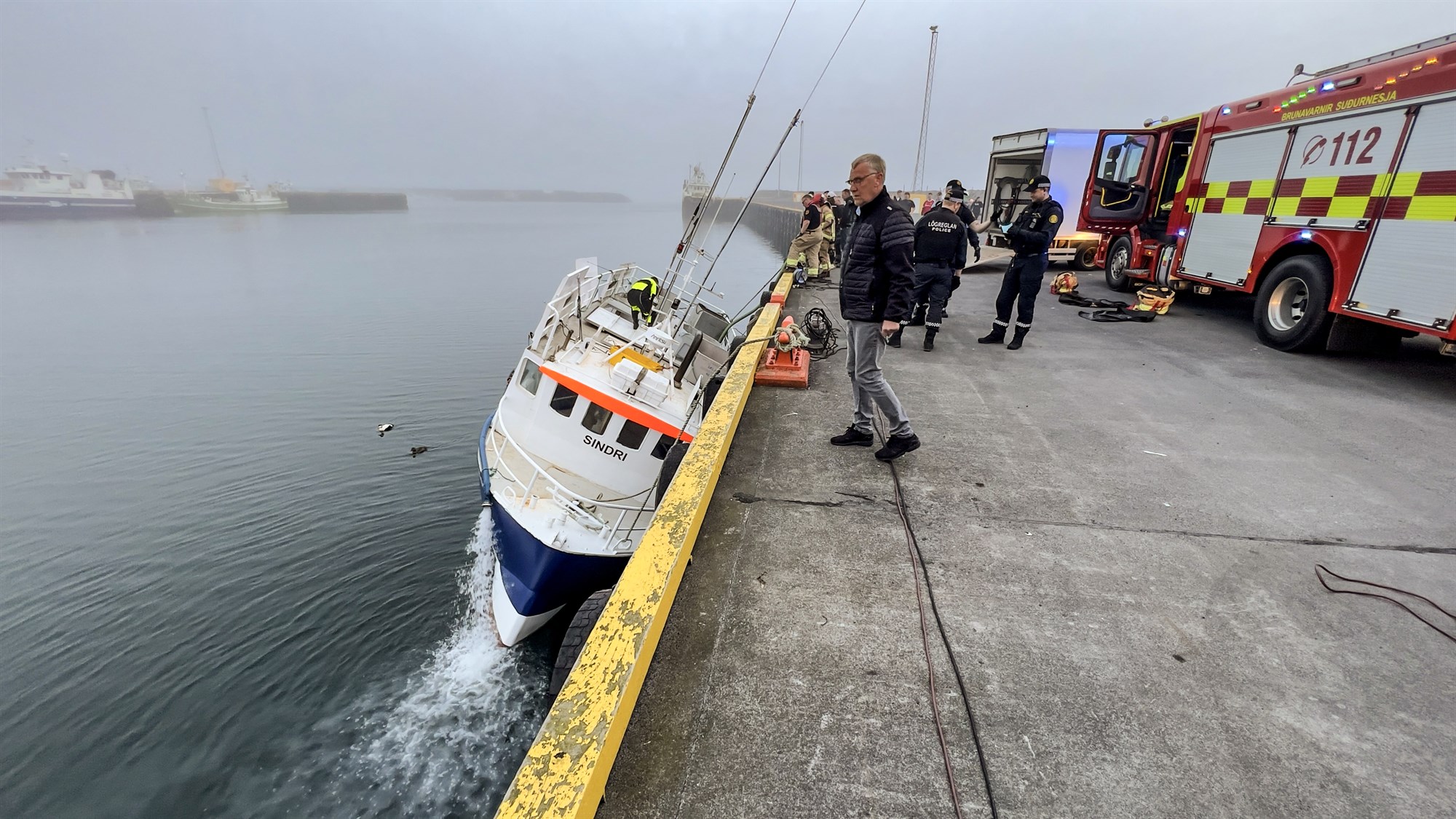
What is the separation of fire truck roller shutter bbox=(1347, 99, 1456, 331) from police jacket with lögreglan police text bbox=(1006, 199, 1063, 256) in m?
2.86

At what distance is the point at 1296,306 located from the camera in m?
6.74

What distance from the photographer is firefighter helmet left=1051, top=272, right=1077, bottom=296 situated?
9938 millimetres

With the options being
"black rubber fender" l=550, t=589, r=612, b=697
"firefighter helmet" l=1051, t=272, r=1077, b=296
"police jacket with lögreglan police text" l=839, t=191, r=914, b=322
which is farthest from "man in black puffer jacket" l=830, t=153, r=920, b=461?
"firefighter helmet" l=1051, t=272, r=1077, b=296

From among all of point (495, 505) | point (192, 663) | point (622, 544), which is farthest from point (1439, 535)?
point (192, 663)

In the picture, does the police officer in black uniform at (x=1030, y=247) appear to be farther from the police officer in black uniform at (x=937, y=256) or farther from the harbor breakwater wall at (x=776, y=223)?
the harbor breakwater wall at (x=776, y=223)

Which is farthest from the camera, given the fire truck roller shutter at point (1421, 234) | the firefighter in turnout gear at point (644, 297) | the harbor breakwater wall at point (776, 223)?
the harbor breakwater wall at point (776, 223)

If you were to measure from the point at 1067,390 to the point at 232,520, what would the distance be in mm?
11195

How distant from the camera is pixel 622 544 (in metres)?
6.04

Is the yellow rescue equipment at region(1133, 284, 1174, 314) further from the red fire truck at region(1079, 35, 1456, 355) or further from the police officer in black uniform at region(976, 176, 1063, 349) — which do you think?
the police officer in black uniform at region(976, 176, 1063, 349)

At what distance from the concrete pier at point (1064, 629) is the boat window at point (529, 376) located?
3.69 m

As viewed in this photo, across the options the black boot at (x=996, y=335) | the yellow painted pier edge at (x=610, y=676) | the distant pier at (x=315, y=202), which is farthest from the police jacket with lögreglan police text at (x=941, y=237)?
the distant pier at (x=315, y=202)

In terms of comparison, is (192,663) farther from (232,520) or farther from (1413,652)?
(1413,652)

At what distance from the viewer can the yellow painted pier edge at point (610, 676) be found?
1.58 m

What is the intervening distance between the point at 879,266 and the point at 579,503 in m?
4.12
